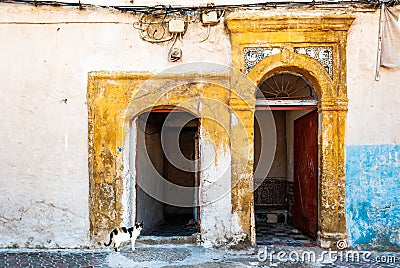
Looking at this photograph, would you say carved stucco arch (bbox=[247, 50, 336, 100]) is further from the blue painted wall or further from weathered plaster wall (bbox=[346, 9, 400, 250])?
the blue painted wall

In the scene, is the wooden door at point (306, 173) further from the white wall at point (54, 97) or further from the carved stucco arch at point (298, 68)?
the white wall at point (54, 97)

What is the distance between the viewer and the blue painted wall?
6820 millimetres

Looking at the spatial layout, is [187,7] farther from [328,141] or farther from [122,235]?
[122,235]

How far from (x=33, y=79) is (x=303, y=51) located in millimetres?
4315

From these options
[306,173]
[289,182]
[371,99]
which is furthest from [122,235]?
[289,182]

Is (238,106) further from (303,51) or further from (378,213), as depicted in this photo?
(378,213)

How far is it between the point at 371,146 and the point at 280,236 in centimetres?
239

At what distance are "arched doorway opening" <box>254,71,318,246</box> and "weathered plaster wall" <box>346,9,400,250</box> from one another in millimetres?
667

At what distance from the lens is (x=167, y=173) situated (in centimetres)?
1189

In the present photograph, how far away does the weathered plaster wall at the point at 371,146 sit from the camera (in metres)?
6.83

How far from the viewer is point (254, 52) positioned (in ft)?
23.0

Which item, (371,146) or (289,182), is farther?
(289,182)

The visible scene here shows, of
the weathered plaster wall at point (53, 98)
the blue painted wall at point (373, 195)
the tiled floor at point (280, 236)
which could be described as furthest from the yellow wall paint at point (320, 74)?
the tiled floor at point (280, 236)

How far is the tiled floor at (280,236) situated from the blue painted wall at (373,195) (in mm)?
789
